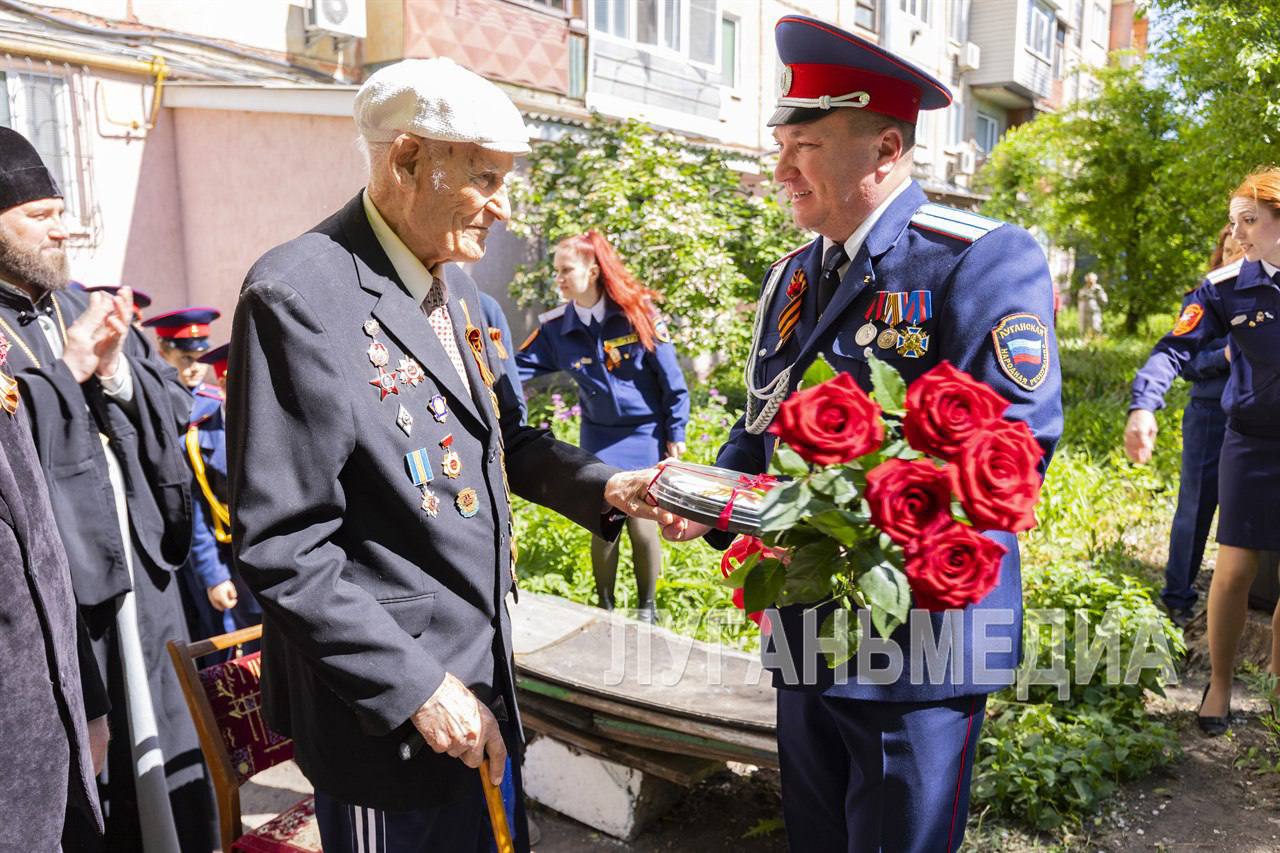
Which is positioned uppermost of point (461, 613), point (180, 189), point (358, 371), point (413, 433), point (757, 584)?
point (180, 189)

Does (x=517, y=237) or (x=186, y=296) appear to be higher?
(x=517, y=237)

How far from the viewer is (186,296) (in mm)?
9273

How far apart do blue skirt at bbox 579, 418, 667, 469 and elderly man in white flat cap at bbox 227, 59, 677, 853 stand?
3.15m

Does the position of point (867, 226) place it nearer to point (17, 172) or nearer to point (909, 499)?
point (909, 499)

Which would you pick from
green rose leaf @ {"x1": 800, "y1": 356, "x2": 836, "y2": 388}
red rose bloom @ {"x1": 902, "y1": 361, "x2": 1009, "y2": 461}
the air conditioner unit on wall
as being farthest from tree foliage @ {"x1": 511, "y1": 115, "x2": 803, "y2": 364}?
red rose bloom @ {"x1": 902, "y1": 361, "x2": 1009, "y2": 461}

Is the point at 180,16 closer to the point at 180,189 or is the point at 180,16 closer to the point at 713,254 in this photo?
the point at 180,189

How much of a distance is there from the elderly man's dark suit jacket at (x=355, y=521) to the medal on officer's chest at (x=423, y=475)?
0.01 m

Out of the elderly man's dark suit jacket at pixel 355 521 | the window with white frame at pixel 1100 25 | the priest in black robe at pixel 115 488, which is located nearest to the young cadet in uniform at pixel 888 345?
the elderly man's dark suit jacket at pixel 355 521

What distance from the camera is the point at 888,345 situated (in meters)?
1.99

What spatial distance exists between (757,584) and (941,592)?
333 millimetres

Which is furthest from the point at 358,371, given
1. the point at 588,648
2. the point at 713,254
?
the point at 713,254

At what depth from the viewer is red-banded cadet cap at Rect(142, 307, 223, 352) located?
4820 mm

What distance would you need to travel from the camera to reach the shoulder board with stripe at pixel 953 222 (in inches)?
78.7

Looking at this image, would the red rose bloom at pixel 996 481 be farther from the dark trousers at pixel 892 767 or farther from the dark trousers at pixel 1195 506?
the dark trousers at pixel 1195 506
